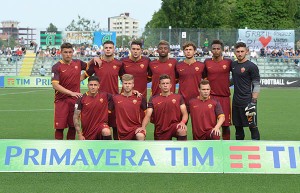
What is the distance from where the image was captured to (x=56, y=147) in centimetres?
848

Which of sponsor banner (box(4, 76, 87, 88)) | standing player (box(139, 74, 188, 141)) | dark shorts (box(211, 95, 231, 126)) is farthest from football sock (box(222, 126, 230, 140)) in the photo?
sponsor banner (box(4, 76, 87, 88))

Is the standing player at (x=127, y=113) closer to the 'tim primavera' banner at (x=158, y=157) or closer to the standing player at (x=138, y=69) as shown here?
the standing player at (x=138, y=69)

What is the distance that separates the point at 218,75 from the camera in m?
10.4

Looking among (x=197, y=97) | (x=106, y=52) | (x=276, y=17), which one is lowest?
(x=197, y=97)

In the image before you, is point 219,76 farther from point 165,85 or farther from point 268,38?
point 268,38

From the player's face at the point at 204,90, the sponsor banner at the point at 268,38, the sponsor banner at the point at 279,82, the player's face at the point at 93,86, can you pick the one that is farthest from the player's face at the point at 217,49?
the sponsor banner at the point at 268,38

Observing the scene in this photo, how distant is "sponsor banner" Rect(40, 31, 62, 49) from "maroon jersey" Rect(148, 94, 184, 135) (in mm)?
32007

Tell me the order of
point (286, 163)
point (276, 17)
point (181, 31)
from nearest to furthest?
point (286, 163)
point (181, 31)
point (276, 17)

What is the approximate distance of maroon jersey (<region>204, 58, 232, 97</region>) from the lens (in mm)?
10406

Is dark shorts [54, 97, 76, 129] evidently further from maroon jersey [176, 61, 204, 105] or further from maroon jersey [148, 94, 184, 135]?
maroon jersey [176, 61, 204, 105]

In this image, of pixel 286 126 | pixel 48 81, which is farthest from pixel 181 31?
pixel 286 126

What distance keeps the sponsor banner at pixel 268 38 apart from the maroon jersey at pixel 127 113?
97.6ft
